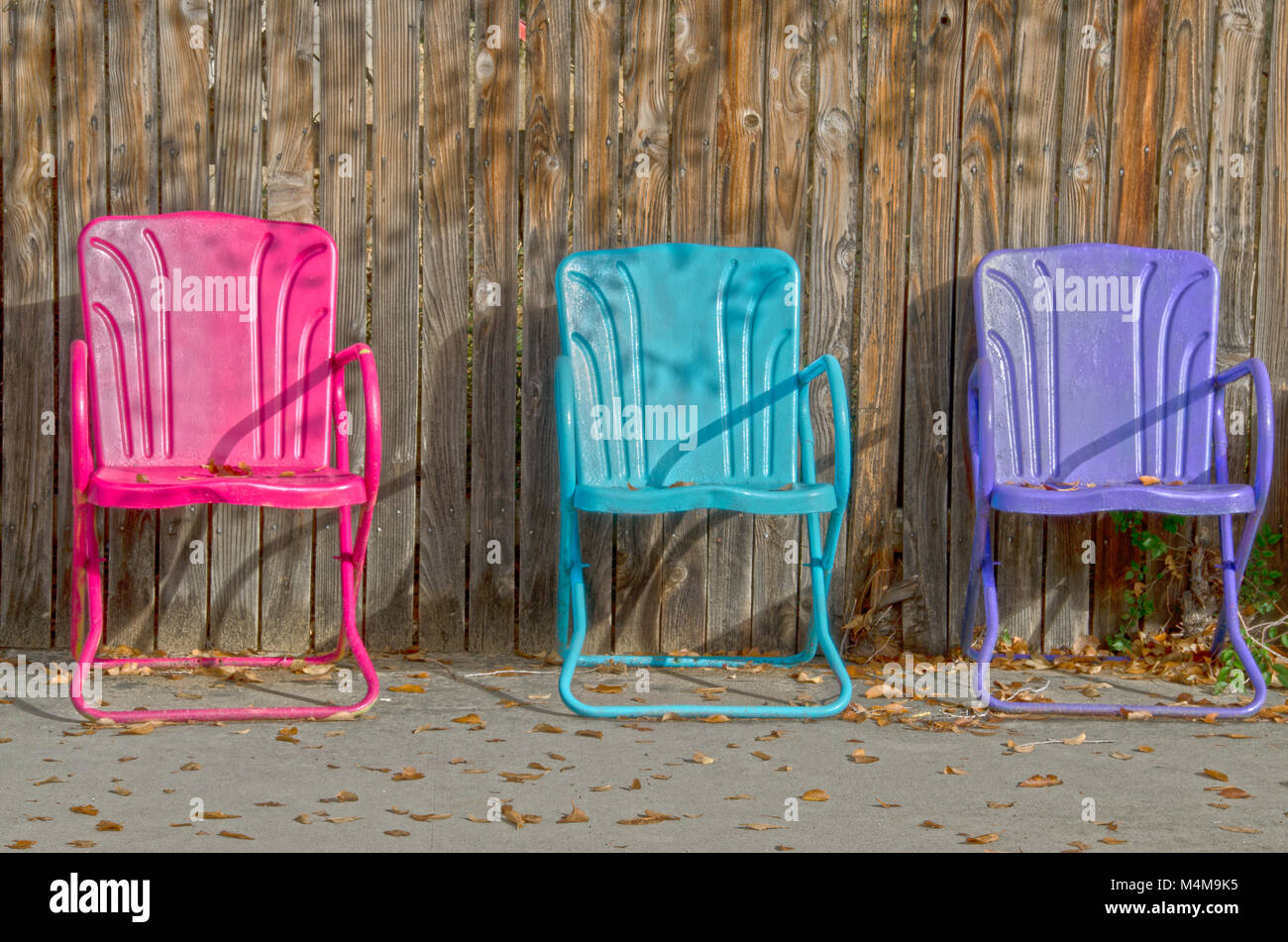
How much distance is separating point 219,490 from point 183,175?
1.13 meters

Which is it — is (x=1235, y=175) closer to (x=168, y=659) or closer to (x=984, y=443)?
(x=984, y=443)

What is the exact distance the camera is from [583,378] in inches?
126

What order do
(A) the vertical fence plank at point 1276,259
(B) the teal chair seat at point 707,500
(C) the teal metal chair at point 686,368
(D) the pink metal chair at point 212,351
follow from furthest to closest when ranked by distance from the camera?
(A) the vertical fence plank at point 1276,259, (C) the teal metal chair at point 686,368, (D) the pink metal chair at point 212,351, (B) the teal chair seat at point 707,500

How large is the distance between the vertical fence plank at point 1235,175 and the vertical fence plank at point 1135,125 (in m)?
0.16

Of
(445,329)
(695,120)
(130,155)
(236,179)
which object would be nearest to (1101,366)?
(695,120)

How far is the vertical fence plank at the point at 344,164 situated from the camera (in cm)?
331

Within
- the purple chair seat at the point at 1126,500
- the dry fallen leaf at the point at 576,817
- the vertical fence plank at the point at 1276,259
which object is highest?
the vertical fence plank at the point at 1276,259

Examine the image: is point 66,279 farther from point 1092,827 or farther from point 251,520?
point 1092,827

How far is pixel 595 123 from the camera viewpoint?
3336 millimetres

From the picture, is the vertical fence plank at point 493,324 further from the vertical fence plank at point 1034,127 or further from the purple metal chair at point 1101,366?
the vertical fence plank at point 1034,127

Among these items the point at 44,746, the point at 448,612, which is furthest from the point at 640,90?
the point at 44,746

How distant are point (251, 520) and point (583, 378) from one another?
3.30 feet

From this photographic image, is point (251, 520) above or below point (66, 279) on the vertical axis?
below

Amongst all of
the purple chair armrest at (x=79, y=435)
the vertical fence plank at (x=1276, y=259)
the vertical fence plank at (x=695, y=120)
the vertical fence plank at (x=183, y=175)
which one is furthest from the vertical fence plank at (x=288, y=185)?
the vertical fence plank at (x=1276, y=259)
